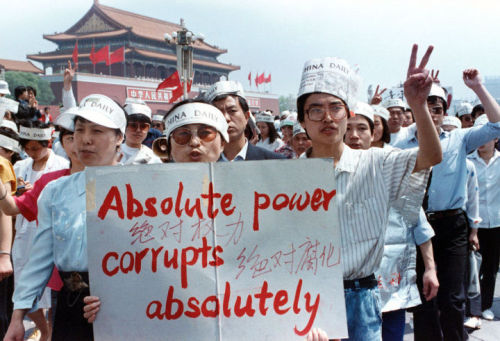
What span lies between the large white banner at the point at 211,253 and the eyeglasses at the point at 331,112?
0.30 meters

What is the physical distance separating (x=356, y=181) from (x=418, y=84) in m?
0.39

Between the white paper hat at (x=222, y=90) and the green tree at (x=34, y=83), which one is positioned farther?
the green tree at (x=34, y=83)

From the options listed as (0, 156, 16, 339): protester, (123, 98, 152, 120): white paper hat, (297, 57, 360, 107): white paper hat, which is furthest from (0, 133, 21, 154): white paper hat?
(297, 57, 360, 107): white paper hat

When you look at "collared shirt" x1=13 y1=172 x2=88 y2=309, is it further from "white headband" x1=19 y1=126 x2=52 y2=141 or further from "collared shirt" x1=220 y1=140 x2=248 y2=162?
"white headband" x1=19 y1=126 x2=52 y2=141

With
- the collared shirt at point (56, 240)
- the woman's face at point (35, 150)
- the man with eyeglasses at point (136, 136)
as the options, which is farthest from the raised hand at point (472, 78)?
the woman's face at point (35, 150)

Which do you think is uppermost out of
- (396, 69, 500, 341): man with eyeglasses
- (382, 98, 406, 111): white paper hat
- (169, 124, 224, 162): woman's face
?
(382, 98, 406, 111): white paper hat

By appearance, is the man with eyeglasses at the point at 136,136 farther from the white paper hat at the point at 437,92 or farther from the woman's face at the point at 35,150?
the white paper hat at the point at 437,92

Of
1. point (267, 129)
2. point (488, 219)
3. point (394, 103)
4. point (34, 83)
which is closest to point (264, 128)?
point (267, 129)

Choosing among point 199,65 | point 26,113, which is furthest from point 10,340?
point 199,65

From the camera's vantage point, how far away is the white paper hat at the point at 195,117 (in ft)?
6.55

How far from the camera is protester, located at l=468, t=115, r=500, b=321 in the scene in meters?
4.48

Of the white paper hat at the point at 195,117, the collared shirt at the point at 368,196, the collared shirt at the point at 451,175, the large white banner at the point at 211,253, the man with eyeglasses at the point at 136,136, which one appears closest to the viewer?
the large white banner at the point at 211,253

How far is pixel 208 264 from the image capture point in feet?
5.00

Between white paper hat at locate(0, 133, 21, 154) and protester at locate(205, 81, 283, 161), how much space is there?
1497mm
